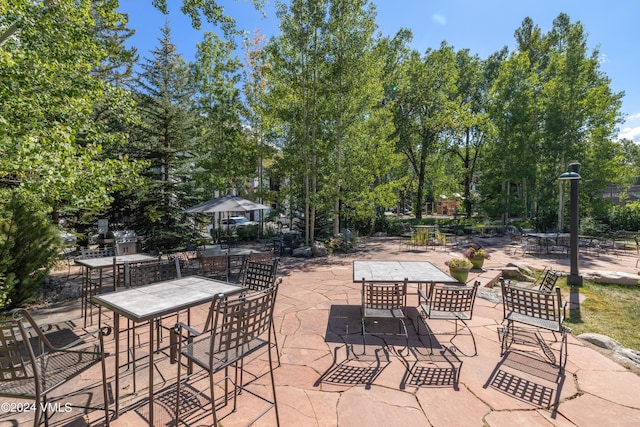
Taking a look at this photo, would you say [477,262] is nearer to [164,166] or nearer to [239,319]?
[239,319]

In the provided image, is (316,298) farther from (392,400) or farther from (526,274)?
(526,274)

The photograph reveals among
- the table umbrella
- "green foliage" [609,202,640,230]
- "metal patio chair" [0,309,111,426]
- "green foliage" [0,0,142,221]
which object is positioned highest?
"green foliage" [0,0,142,221]

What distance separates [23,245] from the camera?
4719mm

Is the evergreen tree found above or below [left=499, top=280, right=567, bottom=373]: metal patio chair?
above

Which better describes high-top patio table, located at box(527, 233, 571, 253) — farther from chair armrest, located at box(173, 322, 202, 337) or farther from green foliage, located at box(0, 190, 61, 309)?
green foliage, located at box(0, 190, 61, 309)

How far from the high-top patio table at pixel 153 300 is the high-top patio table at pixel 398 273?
2154 mm

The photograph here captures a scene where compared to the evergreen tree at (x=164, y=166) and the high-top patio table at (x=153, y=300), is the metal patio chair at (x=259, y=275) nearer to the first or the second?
the high-top patio table at (x=153, y=300)

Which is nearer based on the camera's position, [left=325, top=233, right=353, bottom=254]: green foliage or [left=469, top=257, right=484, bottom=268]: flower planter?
[left=469, top=257, right=484, bottom=268]: flower planter

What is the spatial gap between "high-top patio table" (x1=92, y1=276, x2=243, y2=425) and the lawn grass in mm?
5289

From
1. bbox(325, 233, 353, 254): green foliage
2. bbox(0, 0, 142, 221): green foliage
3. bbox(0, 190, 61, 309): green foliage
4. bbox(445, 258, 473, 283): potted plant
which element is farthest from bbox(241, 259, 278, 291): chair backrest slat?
bbox(325, 233, 353, 254): green foliage

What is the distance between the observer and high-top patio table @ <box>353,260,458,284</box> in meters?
4.31

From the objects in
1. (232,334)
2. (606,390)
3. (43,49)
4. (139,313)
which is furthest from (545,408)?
(43,49)

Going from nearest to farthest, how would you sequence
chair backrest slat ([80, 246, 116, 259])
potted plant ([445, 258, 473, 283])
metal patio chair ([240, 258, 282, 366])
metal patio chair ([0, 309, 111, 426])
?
1. metal patio chair ([0, 309, 111, 426])
2. metal patio chair ([240, 258, 282, 366])
3. chair backrest slat ([80, 246, 116, 259])
4. potted plant ([445, 258, 473, 283])

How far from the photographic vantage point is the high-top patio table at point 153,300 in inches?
88.7
